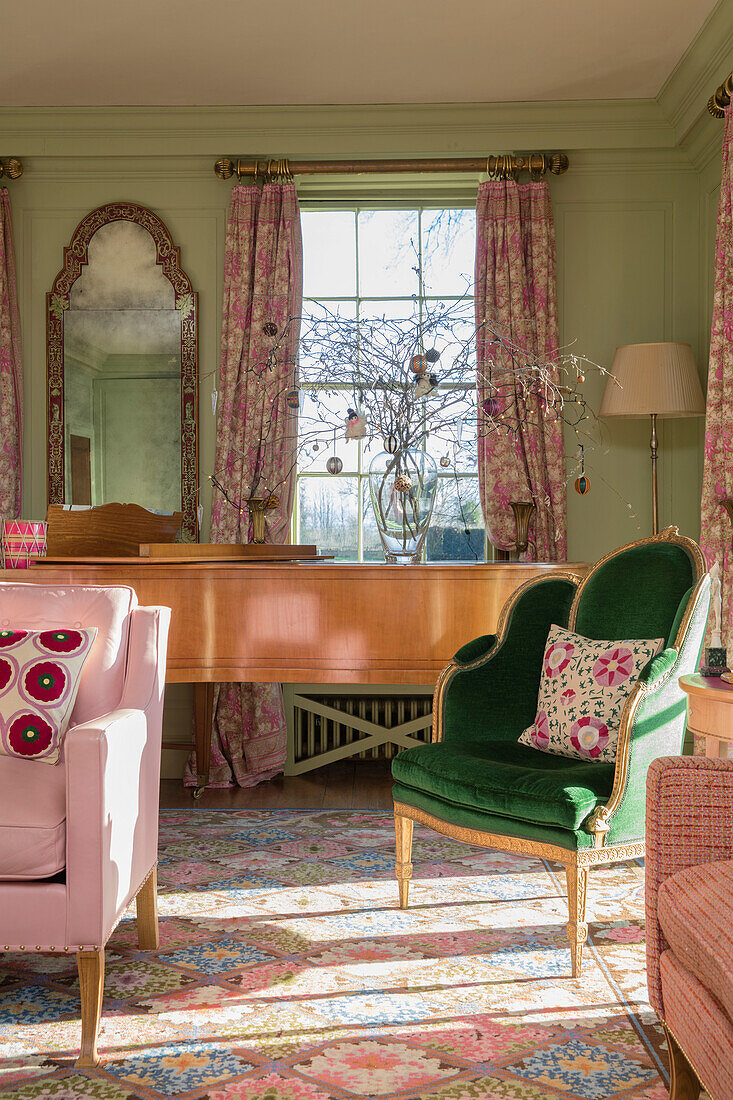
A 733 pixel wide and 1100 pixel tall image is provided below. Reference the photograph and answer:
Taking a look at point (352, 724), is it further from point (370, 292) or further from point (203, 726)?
point (370, 292)

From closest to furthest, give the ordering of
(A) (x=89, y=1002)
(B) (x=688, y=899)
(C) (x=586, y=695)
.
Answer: (B) (x=688, y=899), (A) (x=89, y=1002), (C) (x=586, y=695)

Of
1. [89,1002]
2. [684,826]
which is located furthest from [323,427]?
[684,826]

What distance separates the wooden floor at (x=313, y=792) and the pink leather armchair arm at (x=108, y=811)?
1674 mm

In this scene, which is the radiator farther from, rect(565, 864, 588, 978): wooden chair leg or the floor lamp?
rect(565, 864, 588, 978): wooden chair leg

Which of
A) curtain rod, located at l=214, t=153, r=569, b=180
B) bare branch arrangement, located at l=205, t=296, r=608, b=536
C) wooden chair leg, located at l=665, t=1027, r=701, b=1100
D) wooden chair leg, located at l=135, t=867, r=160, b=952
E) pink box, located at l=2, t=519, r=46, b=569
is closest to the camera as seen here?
wooden chair leg, located at l=665, t=1027, r=701, b=1100

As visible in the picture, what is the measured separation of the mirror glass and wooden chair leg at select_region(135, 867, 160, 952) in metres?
2.41

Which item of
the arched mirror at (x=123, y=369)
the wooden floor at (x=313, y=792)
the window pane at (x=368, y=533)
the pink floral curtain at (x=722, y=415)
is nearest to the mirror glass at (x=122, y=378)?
the arched mirror at (x=123, y=369)

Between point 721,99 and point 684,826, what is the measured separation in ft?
10.2

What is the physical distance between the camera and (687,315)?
4.55 metres

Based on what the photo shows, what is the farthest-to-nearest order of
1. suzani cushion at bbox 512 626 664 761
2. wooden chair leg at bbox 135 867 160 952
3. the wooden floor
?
the wooden floor
suzani cushion at bbox 512 626 664 761
wooden chair leg at bbox 135 867 160 952

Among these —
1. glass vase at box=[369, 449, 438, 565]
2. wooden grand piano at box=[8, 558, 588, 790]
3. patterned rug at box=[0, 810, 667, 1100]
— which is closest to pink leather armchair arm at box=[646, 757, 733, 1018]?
patterned rug at box=[0, 810, 667, 1100]

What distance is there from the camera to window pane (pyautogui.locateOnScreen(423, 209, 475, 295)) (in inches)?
185

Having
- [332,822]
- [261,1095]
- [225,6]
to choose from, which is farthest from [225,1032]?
[225,6]

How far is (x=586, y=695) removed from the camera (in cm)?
272
